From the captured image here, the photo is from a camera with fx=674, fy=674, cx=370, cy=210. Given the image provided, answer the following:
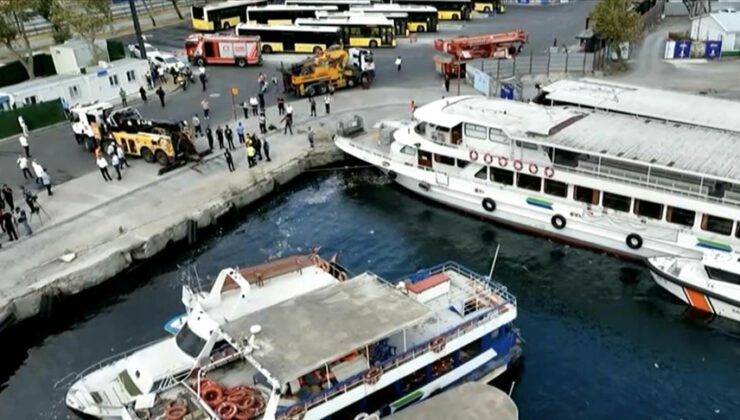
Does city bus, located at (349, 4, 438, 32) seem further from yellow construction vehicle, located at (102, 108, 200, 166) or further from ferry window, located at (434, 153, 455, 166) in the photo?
ferry window, located at (434, 153, 455, 166)

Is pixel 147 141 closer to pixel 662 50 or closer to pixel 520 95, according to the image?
pixel 520 95

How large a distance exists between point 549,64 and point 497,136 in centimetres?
2236

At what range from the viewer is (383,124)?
42.0 m

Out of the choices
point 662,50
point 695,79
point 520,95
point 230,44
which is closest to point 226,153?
point 520,95

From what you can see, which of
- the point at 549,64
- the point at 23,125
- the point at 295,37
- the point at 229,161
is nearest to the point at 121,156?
the point at 229,161

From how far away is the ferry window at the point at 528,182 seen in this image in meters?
33.2

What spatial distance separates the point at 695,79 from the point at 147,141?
40683 millimetres

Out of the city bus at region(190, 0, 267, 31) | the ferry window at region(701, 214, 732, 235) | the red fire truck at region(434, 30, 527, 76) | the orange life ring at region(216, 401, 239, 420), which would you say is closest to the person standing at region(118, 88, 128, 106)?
the red fire truck at region(434, 30, 527, 76)

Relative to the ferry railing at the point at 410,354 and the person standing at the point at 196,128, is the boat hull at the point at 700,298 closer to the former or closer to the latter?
the ferry railing at the point at 410,354

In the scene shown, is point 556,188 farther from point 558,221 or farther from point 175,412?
point 175,412

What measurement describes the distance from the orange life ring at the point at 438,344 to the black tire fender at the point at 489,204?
13751mm

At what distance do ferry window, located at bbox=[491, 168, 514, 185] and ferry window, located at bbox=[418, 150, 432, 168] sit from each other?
381 cm

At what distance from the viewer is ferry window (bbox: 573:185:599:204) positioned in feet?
104

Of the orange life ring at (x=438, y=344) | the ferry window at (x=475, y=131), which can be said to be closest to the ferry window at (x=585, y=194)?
the ferry window at (x=475, y=131)
